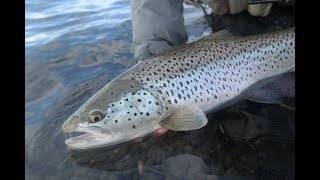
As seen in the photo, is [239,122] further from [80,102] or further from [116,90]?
[80,102]

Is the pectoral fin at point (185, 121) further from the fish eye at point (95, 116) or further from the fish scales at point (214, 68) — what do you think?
the fish eye at point (95, 116)

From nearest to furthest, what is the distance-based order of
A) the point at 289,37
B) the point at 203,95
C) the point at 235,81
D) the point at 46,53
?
the point at 203,95
the point at 235,81
the point at 289,37
the point at 46,53

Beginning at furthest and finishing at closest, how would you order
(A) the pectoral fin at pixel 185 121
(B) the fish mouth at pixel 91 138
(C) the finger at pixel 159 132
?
1. (C) the finger at pixel 159 132
2. (A) the pectoral fin at pixel 185 121
3. (B) the fish mouth at pixel 91 138

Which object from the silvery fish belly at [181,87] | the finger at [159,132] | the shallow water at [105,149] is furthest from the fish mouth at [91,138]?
the finger at [159,132]

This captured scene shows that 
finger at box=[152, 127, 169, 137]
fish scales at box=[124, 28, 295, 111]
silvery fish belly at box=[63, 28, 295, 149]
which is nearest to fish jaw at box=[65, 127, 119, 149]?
silvery fish belly at box=[63, 28, 295, 149]

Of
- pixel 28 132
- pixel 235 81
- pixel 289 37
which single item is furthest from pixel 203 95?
pixel 28 132

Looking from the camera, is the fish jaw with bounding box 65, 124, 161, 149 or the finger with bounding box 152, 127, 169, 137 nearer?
the fish jaw with bounding box 65, 124, 161, 149

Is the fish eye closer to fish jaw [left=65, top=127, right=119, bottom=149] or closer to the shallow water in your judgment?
fish jaw [left=65, top=127, right=119, bottom=149]
